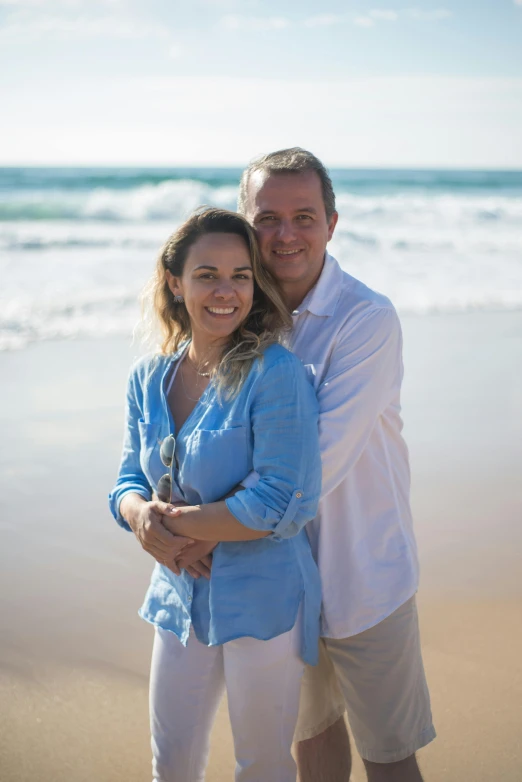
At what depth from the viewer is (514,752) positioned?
2.98 m

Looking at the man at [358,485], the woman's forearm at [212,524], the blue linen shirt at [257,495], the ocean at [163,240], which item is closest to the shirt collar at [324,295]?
the man at [358,485]

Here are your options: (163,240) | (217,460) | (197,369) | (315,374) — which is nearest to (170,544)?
(217,460)

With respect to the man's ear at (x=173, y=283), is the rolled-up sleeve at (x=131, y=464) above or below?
below

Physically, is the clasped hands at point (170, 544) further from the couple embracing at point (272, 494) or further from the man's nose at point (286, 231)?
the man's nose at point (286, 231)

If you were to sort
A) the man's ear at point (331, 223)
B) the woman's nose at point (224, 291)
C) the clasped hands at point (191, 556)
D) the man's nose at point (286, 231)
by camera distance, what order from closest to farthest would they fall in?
the clasped hands at point (191, 556) < the woman's nose at point (224, 291) < the man's nose at point (286, 231) < the man's ear at point (331, 223)

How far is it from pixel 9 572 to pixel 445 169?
35.3 meters

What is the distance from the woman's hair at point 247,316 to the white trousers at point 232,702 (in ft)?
2.30

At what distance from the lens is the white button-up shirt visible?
7.66 ft

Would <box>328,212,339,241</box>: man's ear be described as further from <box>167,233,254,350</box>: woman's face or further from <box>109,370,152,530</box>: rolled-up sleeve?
<box>109,370,152,530</box>: rolled-up sleeve

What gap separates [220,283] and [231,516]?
2.17ft

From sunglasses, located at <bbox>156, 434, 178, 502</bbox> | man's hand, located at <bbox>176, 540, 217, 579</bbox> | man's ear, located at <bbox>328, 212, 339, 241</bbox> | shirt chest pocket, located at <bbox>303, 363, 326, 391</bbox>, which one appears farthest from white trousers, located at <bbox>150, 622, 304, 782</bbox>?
man's ear, located at <bbox>328, 212, 339, 241</bbox>

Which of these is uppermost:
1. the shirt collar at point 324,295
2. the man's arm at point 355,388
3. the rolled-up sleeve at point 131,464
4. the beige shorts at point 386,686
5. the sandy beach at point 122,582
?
the shirt collar at point 324,295

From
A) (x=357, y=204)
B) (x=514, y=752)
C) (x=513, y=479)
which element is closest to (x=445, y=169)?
(x=357, y=204)

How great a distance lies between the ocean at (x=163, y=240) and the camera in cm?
1026
